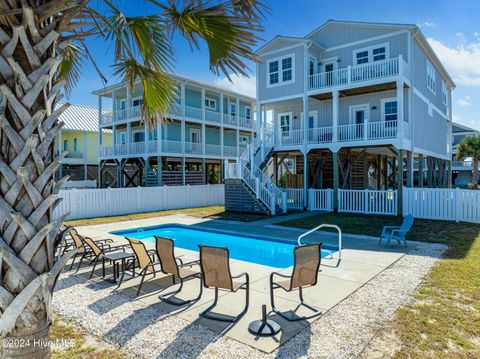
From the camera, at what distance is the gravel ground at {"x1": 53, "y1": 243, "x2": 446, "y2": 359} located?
12.7 feet

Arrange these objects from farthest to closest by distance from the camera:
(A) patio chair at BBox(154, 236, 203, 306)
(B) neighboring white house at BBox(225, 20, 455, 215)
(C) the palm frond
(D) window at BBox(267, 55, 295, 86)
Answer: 1. (D) window at BBox(267, 55, 295, 86)
2. (B) neighboring white house at BBox(225, 20, 455, 215)
3. (A) patio chair at BBox(154, 236, 203, 306)
4. (C) the palm frond

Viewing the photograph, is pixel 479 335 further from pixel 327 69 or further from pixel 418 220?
pixel 327 69

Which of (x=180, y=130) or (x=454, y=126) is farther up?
(x=454, y=126)

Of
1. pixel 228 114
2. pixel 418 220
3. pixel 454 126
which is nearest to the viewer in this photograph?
pixel 418 220

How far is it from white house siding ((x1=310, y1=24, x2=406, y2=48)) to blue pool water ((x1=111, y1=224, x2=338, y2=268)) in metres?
13.9

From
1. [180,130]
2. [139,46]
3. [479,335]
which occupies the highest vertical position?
[180,130]

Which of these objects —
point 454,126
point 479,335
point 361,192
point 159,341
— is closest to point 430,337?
point 479,335

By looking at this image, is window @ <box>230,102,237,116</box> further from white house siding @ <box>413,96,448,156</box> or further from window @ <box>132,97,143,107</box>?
white house siding @ <box>413,96,448,156</box>

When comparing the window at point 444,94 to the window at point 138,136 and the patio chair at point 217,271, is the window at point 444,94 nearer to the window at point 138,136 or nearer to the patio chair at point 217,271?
the window at point 138,136

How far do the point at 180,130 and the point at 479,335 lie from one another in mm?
25608

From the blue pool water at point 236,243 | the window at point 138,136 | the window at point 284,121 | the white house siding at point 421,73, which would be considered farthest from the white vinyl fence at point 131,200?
the white house siding at point 421,73

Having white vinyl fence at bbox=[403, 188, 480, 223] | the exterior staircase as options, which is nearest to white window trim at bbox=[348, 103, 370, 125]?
the exterior staircase

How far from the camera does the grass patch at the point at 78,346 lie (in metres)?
3.84

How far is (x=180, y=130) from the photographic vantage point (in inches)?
1093
